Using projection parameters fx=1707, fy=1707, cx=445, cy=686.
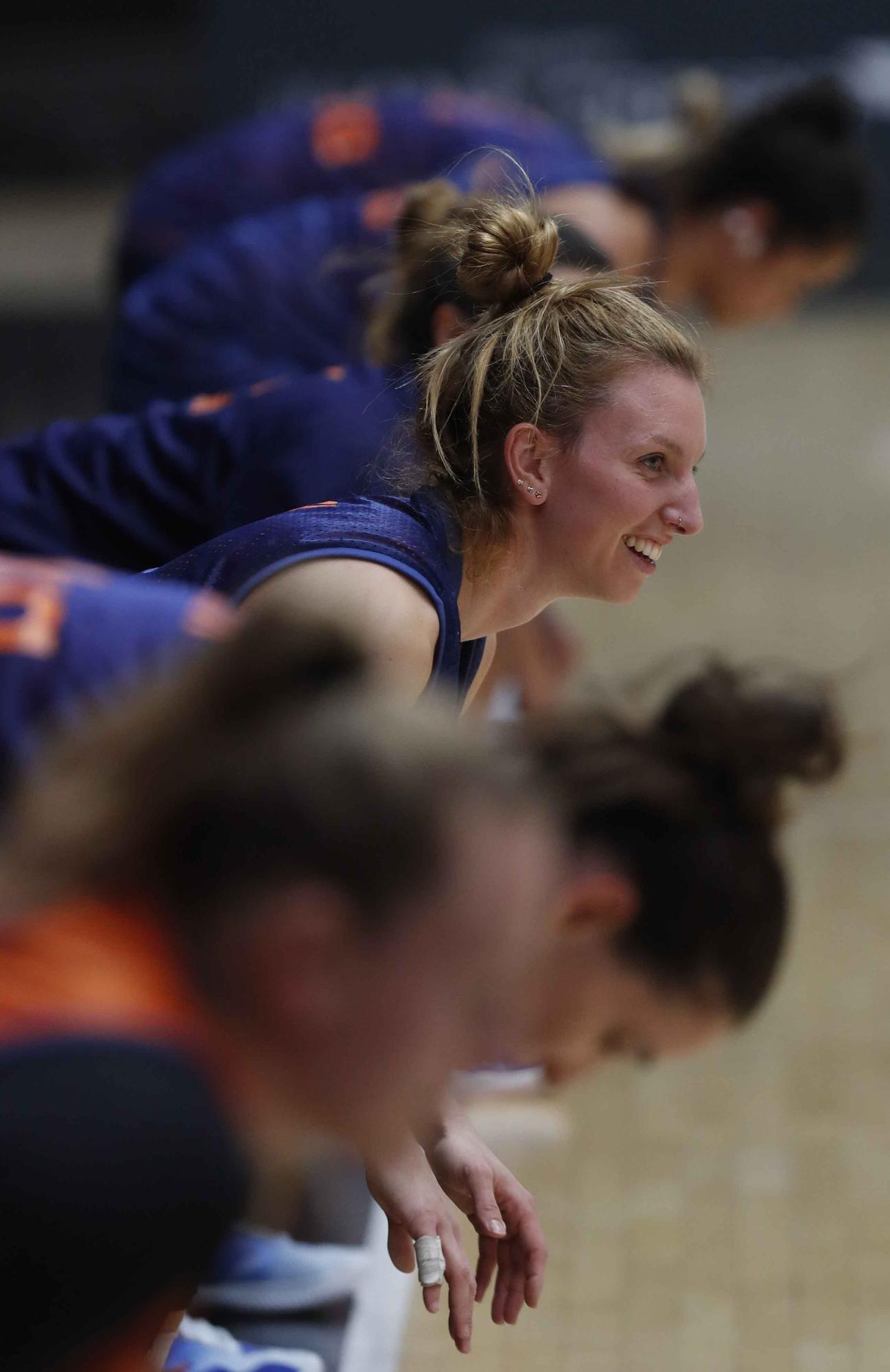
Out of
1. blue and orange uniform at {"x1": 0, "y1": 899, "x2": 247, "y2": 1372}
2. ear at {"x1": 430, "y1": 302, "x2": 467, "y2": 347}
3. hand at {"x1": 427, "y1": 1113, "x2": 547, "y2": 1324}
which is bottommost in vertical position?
blue and orange uniform at {"x1": 0, "y1": 899, "x2": 247, "y2": 1372}

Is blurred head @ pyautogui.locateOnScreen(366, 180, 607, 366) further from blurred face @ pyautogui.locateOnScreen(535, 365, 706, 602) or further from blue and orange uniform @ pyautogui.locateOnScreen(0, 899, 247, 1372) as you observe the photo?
blue and orange uniform @ pyautogui.locateOnScreen(0, 899, 247, 1372)

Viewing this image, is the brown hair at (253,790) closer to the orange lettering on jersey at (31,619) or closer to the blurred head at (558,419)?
the orange lettering on jersey at (31,619)

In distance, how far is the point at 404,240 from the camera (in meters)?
2.21

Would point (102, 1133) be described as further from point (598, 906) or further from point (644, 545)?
point (644, 545)

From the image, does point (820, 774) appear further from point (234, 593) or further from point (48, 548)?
point (48, 548)

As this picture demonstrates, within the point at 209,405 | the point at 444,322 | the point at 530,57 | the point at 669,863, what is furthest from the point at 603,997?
the point at 530,57

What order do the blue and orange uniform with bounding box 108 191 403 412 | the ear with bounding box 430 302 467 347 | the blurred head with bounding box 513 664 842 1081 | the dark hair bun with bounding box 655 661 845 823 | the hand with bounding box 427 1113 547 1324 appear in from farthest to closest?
the blue and orange uniform with bounding box 108 191 403 412, the ear with bounding box 430 302 467 347, the hand with bounding box 427 1113 547 1324, the dark hair bun with bounding box 655 661 845 823, the blurred head with bounding box 513 664 842 1081

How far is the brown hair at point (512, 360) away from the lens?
171 centimetres

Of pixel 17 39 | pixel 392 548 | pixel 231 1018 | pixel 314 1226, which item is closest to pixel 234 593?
pixel 392 548

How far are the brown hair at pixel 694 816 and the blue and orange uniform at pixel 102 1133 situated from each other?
39 cm

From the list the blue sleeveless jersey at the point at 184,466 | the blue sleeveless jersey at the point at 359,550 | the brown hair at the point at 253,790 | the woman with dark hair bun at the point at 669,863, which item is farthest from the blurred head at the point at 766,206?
the brown hair at the point at 253,790

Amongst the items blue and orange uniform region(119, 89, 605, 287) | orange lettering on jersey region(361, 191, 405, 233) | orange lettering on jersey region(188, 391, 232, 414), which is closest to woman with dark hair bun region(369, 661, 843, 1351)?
orange lettering on jersey region(188, 391, 232, 414)

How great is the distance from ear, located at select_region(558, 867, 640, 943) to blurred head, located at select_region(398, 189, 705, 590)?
0.48 m

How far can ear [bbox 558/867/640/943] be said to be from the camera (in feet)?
4.23
